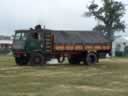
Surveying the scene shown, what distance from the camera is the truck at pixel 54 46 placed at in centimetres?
3509

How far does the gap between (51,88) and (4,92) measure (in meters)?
2.13

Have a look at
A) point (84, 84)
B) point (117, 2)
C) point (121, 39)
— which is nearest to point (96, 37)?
point (84, 84)

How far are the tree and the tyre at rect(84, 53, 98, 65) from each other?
160 ft

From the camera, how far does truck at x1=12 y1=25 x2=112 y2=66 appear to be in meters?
35.1

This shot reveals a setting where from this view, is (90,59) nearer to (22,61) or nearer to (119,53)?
(22,61)

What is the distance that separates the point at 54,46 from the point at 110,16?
175ft

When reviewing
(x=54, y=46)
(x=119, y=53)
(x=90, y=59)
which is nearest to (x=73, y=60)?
(x=90, y=59)

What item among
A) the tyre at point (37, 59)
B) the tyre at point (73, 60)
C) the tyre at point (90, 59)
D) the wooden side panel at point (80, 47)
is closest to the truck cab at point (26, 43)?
the tyre at point (37, 59)

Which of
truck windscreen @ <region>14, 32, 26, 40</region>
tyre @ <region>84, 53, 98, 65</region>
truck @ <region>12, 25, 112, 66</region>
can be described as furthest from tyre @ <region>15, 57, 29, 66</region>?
tyre @ <region>84, 53, 98, 65</region>

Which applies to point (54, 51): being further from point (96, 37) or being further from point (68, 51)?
point (96, 37)

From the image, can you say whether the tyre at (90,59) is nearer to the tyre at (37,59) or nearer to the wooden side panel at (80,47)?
the wooden side panel at (80,47)

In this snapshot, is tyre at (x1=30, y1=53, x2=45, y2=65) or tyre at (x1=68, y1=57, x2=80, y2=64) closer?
tyre at (x1=30, y1=53, x2=45, y2=65)

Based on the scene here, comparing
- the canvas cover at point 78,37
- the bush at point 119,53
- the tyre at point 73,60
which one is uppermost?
the canvas cover at point 78,37

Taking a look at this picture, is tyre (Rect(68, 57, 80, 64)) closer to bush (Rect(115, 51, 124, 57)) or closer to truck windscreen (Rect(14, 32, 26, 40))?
truck windscreen (Rect(14, 32, 26, 40))
